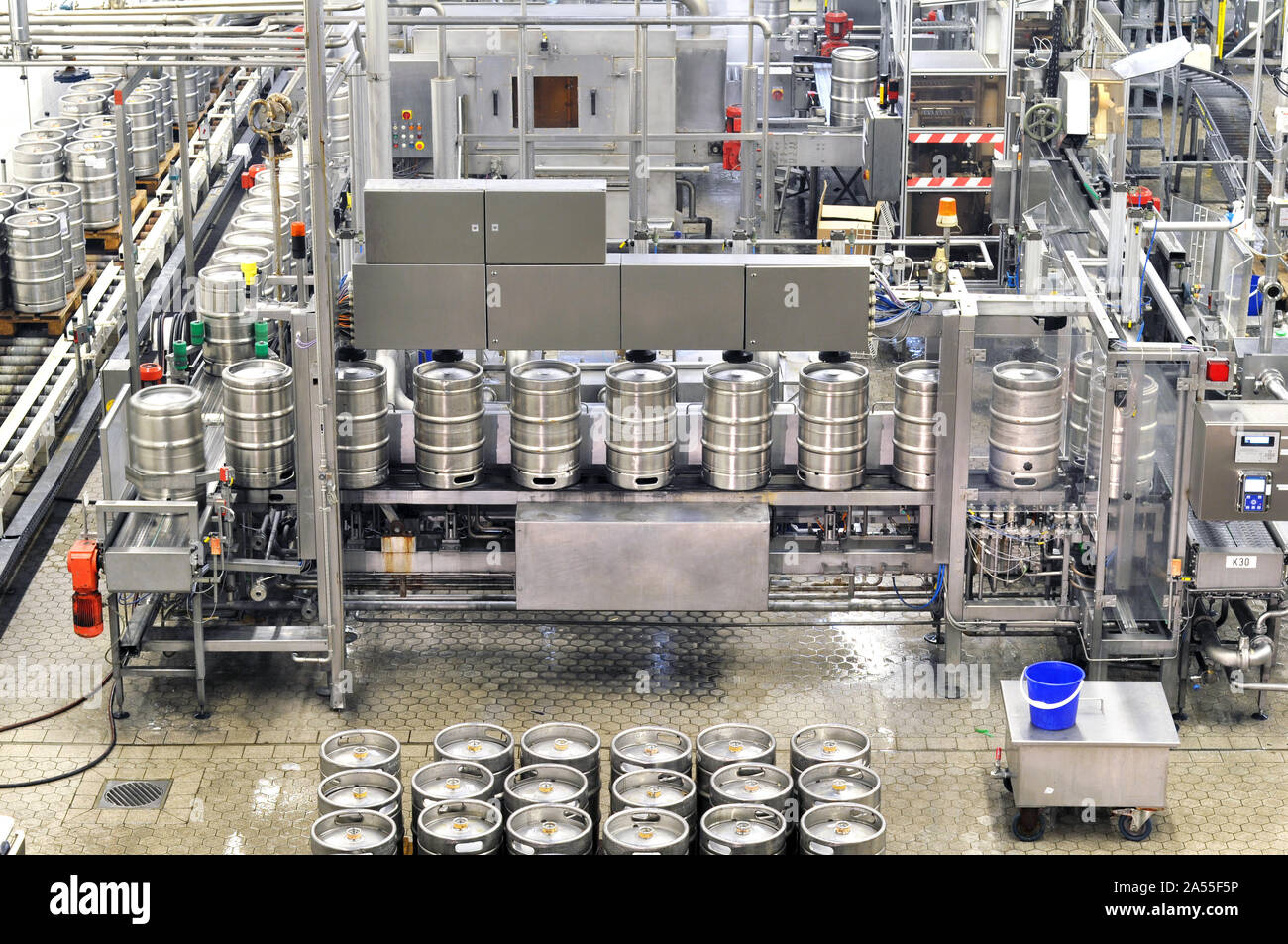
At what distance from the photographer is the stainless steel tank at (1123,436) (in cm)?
987

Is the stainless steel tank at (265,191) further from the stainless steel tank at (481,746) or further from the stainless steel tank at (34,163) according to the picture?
the stainless steel tank at (481,746)

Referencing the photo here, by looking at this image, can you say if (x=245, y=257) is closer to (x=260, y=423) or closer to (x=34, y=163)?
(x=260, y=423)

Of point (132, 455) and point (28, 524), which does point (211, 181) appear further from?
point (132, 455)

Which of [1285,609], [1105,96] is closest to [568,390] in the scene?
[1285,609]

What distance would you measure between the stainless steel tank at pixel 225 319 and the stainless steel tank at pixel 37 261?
278 cm

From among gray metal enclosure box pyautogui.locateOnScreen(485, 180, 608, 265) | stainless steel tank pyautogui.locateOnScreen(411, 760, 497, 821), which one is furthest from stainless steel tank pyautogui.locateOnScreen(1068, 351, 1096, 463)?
stainless steel tank pyautogui.locateOnScreen(411, 760, 497, 821)

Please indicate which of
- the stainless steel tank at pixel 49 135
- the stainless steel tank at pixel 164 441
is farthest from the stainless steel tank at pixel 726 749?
the stainless steel tank at pixel 49 135

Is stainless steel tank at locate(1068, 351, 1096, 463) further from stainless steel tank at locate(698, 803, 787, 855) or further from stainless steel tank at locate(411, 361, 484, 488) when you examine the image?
stainless steel tank at locate(698, 803, 787, 855)

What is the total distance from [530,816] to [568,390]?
293 centimetres

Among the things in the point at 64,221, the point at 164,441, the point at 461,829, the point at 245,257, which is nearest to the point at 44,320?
the point at 64,221

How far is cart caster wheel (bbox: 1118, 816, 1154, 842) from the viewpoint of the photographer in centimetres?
895

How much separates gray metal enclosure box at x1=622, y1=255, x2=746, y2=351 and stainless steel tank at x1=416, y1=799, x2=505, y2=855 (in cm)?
297

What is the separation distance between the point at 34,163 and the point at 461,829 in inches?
357

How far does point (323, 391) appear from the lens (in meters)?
9.77
